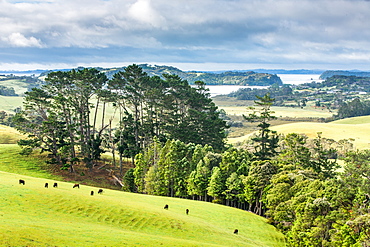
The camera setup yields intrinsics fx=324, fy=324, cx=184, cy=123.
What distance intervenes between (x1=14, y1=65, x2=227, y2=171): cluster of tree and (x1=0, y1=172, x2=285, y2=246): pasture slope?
1542 inches

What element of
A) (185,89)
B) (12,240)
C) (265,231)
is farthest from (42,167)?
(12,240)

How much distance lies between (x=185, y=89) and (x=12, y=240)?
82160 mm

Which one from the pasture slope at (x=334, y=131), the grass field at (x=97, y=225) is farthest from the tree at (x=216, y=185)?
the pasture slope at (x=334, y=131)

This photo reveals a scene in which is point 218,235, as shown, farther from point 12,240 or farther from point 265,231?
point 12,240

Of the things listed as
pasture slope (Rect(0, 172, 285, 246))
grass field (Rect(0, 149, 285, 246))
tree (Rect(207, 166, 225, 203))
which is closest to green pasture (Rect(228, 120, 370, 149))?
A: tree (Rect(207, 166, 225, 203))

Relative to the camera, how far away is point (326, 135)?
154125 mm

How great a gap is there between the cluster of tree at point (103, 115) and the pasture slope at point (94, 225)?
39.2 metres

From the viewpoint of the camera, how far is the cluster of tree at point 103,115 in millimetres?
78250

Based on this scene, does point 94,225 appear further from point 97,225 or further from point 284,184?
point 284,184

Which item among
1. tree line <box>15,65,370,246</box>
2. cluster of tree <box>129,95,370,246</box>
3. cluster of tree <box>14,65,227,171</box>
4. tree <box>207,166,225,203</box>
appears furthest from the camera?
cluster of tree <box>14,65,227,171</box>

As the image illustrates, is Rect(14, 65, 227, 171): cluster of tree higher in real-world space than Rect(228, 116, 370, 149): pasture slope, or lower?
higher

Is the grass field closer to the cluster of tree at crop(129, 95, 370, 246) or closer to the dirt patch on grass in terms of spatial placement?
the cluster of tree at crop(129, 95, 370, 246)

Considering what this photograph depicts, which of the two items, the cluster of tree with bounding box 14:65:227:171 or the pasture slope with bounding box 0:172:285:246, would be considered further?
the cluster of tree with bounding box 14:65:227:171

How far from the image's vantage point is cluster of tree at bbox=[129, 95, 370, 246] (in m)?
38.2
